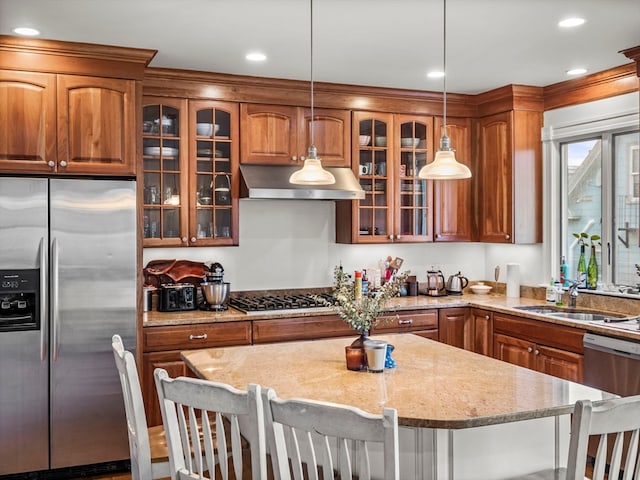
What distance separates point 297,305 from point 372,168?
1307 millimetres

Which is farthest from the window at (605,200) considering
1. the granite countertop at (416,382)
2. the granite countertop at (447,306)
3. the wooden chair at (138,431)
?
the wooden chair at (138,431)

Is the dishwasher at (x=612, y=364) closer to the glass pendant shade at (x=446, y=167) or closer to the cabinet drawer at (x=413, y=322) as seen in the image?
the cabinet drawer at (x=413, y=322)

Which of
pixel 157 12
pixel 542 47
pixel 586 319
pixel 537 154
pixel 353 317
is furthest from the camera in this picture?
pixel 537 154

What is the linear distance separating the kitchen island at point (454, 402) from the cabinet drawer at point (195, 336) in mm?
1310

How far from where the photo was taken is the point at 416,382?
2.56 m

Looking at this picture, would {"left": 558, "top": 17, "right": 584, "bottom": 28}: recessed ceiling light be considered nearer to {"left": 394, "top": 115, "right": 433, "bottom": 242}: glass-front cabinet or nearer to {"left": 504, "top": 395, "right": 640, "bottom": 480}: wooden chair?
{"left": 394, "top": 115, "right": 433, "bottom": 242}: glass-front cabinet

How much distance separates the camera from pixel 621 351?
12.1ft

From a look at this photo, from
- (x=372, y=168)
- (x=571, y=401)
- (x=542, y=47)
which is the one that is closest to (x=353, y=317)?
(x=571, y=401)

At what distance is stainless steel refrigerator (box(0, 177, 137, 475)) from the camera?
12.2 ft

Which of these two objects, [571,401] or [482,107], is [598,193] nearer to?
[482,107]

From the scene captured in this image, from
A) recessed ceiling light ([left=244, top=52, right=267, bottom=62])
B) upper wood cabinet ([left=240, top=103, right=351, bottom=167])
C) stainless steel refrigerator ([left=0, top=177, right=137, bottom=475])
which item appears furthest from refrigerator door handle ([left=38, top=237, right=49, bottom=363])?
recessed ceiling light ([left=244, top=52, right=267, bottom=62])

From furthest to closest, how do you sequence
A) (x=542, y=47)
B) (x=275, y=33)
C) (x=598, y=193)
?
1. (x=598, y=193)
2. (x=542, y=47)
3. (x=275, y=33)

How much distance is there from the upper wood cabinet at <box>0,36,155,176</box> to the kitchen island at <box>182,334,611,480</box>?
65.8 inches

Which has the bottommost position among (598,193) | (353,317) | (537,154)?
(353,317)
